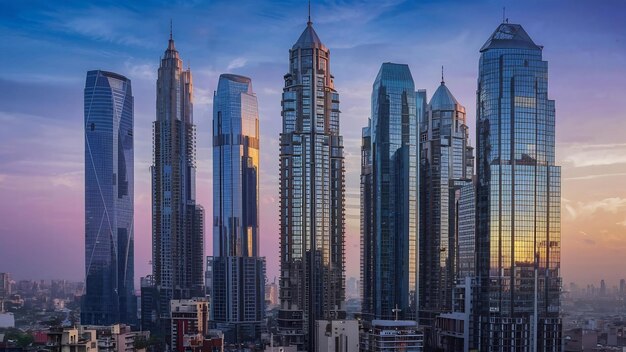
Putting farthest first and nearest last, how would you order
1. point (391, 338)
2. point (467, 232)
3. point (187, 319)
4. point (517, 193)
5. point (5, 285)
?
point (5, 285)
point (467, 232)
point (187, 319)
point (517, 193)
point (391, 338)

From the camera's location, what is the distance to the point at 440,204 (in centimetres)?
1881

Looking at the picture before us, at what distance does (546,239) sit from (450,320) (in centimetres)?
259

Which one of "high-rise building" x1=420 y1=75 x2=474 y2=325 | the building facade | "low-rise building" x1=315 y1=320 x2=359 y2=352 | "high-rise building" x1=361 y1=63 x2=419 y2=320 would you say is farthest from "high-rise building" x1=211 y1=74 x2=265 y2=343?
"low-rise building" x1=315 y1=320 x2=359 y2=352

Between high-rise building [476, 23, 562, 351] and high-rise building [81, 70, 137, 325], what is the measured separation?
58.8 feet

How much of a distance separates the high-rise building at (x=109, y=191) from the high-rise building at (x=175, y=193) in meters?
3.54

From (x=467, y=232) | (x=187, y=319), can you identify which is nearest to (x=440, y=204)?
(x=467, y=232)

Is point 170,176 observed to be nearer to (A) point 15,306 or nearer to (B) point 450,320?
(A) point 15,306

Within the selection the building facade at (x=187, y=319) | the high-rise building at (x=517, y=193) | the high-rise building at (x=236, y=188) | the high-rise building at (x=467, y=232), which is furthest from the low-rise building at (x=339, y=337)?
the high-rise building at (x=236, y=188)

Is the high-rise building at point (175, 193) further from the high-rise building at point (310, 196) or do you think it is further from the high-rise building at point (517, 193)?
the high-rise building at point (517, 193)

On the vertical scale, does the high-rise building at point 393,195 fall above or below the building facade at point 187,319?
above

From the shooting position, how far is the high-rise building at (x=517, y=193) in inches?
542

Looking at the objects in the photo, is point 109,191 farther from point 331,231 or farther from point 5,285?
point 331,231

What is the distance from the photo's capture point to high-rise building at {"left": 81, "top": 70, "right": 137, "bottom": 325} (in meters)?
28.6

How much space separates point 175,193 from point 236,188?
2.36 metres
